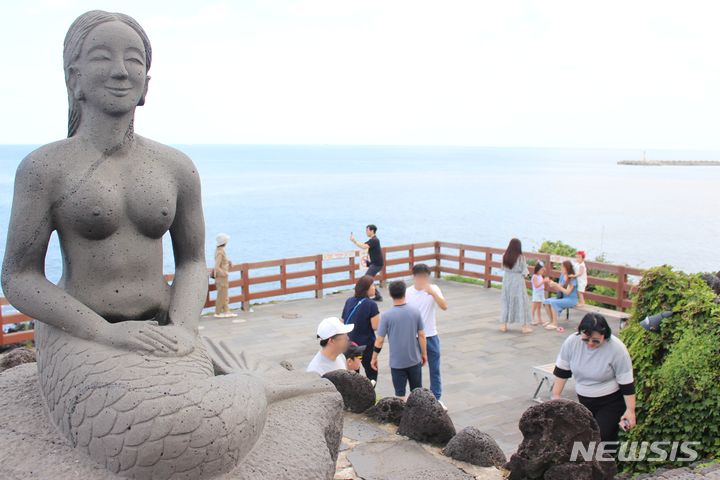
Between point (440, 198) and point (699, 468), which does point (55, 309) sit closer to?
point (699, 468)

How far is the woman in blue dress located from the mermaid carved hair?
8.22m

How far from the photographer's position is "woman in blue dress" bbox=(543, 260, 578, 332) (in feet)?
33.2

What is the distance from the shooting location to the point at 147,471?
8.49ft

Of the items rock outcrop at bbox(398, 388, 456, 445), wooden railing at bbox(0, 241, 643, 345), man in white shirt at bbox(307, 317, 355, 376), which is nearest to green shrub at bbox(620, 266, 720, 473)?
rock outcrop at bbox(398, 388, 456, 445)

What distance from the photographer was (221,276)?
424 inches

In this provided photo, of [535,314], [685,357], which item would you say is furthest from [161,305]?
[535,314]

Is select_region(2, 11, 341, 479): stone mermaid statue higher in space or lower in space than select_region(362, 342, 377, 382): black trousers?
higher

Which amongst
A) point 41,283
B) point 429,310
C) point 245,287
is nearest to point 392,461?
point 429,310

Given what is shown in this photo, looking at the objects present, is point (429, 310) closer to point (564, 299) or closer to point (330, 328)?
point (330, 328)

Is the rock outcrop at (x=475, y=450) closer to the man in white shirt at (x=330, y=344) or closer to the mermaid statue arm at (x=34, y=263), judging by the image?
the man in white shirt at (x=330, y=344)

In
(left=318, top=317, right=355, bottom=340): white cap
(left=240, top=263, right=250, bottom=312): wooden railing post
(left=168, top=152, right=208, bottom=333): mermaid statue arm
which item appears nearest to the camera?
(left=168, top=152, right=208, bottom=333): mermaid statue arm

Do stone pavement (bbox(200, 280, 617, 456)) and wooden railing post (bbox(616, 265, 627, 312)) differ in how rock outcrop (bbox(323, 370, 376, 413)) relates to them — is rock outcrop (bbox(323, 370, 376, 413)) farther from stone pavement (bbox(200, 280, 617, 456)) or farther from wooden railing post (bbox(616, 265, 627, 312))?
wooden railing post (bbox(616, 265, 627, 312))

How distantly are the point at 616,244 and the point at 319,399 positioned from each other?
32701mm

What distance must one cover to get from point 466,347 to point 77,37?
23.5 feet
